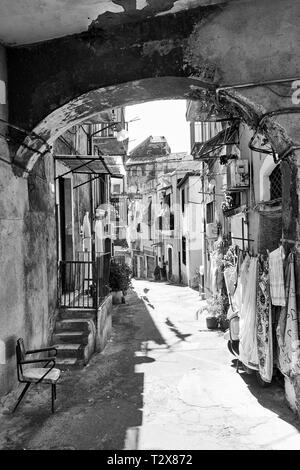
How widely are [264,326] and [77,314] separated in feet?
13.7

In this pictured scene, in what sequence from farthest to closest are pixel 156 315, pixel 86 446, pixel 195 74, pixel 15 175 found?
pixel 156 315, pixel 15 175, pixel 195 74, pixel 86 446

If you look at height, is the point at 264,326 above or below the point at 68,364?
above

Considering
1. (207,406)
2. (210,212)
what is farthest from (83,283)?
(210,212)

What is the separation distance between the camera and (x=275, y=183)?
6805mm

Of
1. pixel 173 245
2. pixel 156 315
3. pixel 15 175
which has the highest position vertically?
pixel 15 175

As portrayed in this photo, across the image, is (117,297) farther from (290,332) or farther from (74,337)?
(290,332)

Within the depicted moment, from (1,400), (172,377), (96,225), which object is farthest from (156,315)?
(1,400)

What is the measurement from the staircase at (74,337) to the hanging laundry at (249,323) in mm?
3081

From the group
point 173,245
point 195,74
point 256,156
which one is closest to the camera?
point 195,74

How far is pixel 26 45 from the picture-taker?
523 cm

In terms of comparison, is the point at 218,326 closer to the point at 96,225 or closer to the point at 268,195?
the point at 268,195

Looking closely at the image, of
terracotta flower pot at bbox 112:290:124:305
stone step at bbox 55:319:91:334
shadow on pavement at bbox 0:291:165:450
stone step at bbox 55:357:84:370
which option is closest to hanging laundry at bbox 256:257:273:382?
shadow on pavement at bbox 0:291:165:450

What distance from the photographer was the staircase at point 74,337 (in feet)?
23.3

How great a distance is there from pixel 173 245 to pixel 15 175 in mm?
21893
